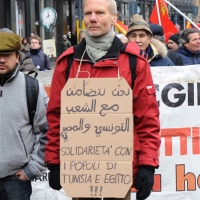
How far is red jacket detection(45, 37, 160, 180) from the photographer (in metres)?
3.63

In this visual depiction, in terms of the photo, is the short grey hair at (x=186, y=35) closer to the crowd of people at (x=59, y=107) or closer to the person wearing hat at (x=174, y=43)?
the person wearing hat at (x=174, y=43)

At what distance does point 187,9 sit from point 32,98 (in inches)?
2597

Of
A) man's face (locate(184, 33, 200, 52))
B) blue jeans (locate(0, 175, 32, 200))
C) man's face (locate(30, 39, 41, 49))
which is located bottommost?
blue jeans (locate(0, 175, 32, 200))

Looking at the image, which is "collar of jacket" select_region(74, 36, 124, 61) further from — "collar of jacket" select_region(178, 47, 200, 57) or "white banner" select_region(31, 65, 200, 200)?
"collar of jacket" select_region(178, 47, 200, 57)

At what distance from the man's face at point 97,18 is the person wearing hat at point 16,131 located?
64cm

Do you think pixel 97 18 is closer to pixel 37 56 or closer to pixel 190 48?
pixel 190 48

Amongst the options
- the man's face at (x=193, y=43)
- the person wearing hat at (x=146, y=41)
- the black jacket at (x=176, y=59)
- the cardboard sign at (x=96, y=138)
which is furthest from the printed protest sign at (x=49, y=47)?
the cardboard sign at (x=96, y=138)

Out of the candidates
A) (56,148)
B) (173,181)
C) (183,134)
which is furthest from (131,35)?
(56,148)

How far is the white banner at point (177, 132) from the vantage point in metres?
5.98

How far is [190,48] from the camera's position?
7.69 metres

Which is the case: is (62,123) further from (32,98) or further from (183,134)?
(183,134)

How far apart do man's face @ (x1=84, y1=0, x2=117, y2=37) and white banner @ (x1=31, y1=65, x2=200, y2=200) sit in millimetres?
2420

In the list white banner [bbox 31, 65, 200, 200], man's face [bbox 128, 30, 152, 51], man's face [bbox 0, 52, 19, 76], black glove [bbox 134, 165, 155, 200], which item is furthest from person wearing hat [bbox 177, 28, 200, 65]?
black glove [bbox 134, 165, 155, 200]

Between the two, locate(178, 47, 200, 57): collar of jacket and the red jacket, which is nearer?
the red jacket
